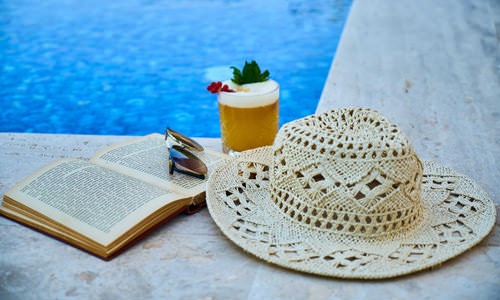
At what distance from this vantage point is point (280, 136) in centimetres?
111

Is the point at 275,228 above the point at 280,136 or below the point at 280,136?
below

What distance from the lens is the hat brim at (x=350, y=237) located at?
3.14 feet

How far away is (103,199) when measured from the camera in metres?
1.16

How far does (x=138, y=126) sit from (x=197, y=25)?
1774 millimetres

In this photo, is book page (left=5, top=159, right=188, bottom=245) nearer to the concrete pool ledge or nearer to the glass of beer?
the concrete pool ledge

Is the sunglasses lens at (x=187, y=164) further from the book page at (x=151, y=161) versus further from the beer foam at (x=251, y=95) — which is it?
the beer foam at (x=251, y=95)

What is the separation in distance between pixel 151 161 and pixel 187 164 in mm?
118

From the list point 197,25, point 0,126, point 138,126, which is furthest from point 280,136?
point 197,25

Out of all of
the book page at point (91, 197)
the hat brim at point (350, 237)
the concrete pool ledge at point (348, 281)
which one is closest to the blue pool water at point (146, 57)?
the concrete pool ledge at point (348, 281)

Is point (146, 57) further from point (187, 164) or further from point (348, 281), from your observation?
point (348, 281)

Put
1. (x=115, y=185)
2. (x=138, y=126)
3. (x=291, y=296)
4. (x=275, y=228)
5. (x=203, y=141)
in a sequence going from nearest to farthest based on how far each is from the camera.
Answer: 1. (x=291, y=296)
2. (x=275, y=228)
3. (x=115, y=185)
4. (x=203, y=141)
5. (x=138, y=126)

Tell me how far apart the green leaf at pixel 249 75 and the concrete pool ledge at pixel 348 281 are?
0.29 m

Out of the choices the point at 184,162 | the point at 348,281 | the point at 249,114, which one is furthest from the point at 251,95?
the point at 348,281

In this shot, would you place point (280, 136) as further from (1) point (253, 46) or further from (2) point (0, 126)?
(1) point (253, 46)
